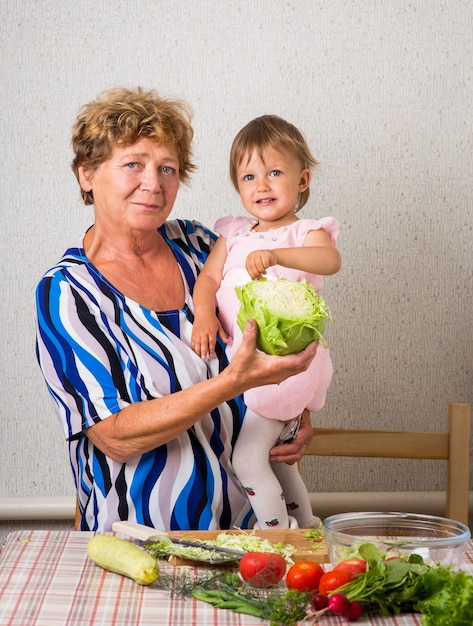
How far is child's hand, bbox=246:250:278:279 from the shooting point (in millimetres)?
1757

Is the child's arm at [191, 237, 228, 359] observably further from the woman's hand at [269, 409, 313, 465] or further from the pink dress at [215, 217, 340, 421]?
the woman's hand at [269, 409, 313, 465]

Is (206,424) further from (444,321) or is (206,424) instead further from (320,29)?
(320,29)

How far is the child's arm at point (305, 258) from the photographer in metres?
1.76

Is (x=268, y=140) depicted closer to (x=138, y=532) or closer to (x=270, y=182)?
(x=270, y=182)

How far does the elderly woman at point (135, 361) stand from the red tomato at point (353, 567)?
0.47 m

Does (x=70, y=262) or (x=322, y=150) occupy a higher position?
(x=322, y=150)

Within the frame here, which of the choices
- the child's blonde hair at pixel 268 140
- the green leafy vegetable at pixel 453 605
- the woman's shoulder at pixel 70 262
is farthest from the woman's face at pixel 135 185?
the green leafy vegetable at pixel 453 605

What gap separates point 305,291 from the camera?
63.6 inches

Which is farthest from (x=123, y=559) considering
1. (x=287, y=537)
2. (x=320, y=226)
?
(x=320, y=226)

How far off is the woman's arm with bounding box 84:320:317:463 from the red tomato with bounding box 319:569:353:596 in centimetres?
49

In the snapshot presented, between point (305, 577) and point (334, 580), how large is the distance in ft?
0.22

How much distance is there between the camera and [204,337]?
6.07ft

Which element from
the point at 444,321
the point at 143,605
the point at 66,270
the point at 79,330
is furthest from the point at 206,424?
the point at 444,321

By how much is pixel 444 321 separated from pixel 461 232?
31cm
